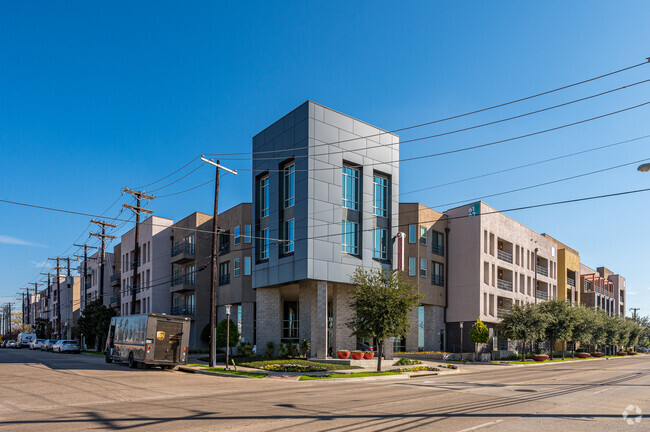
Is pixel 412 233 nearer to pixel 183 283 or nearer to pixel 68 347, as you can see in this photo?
pixel 183 283

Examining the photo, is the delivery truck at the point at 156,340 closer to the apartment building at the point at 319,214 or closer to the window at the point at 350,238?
the apartment building at the point at 319,214

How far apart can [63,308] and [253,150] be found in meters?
76.1

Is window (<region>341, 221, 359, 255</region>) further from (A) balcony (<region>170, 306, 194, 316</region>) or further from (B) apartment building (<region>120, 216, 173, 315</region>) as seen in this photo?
(B) apartment building (<region>120, 216, 173, 315</region>)

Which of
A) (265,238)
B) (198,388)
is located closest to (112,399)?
(198,388)

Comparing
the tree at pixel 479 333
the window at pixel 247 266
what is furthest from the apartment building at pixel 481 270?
the window at pixel 247 266

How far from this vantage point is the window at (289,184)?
37594 millimetres

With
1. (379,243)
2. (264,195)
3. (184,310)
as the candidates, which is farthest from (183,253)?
(379,243)

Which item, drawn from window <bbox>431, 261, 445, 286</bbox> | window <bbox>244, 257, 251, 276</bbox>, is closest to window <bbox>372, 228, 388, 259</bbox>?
window <bbox>244, 257, 251, 276</bbox>

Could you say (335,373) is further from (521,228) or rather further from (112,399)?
(521,228)

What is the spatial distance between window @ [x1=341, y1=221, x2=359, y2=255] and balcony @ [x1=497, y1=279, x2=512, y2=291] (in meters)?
24.6

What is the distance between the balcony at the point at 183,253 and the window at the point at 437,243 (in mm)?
24007

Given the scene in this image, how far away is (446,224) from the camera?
179ft

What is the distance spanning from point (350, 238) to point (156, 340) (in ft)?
48.6

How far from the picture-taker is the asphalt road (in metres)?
11.9
